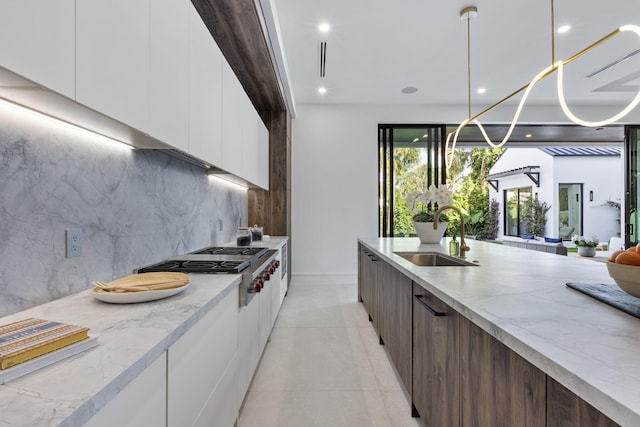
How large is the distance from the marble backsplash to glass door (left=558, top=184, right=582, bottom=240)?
10.3 metres

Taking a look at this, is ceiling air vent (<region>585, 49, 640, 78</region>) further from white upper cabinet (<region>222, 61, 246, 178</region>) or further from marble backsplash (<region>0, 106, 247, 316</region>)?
marble backsplash (<region>0, 106, 247, 316</region>)

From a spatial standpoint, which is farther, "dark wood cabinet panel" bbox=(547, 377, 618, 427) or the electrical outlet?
the electrical outlet

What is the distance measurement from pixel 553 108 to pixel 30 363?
271 inches

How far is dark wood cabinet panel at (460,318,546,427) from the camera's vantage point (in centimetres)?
76

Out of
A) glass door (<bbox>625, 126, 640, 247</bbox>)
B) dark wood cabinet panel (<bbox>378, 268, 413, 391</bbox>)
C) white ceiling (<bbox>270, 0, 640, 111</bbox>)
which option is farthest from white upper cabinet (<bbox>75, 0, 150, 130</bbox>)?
glass door (<bbox>625, 126, 640, 247</bbox>)

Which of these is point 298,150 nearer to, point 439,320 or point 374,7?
point 374,7

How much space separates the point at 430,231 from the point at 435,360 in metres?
1.73

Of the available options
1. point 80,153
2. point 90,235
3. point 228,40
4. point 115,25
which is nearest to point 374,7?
point 228,40

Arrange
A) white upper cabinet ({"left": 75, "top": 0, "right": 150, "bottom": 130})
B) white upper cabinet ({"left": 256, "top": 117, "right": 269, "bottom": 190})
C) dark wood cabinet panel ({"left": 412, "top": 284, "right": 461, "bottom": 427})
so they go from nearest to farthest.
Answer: white upper cabinet ({"left": 75, "top": 0, "right": 150, "bottom": 130}) → dark wood cabinet panel ({"left": 412, "top": 284, "right": 461, "bottom": 427}) → white upper cabinet ({"left": 256, "top": 117, "right": 269, "bottom": 190})

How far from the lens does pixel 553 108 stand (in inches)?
206

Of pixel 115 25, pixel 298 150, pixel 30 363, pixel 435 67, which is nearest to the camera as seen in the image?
pixel 30 363

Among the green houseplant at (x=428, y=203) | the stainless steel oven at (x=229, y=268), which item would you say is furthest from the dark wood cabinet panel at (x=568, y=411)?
the green houseplant at (x=428, y=203)

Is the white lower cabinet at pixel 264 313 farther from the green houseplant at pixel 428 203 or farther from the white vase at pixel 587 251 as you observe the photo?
the white vase at pixel 587 251

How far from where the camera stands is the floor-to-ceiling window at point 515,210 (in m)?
9.75
